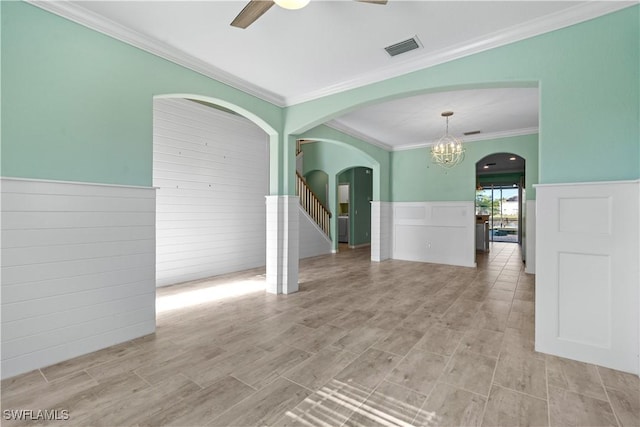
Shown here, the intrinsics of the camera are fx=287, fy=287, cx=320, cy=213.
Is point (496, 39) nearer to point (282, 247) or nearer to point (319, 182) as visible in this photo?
point (282, 247)

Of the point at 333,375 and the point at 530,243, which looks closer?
the point at 333,375

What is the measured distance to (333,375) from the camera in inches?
83.9

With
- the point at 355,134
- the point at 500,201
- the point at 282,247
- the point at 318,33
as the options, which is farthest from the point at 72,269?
the point at 500,201

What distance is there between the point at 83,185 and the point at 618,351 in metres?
4.51

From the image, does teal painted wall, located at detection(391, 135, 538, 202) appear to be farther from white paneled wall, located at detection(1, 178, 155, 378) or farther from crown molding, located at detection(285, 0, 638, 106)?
white paneled wall, located at detection(1, 178, 155, 378)

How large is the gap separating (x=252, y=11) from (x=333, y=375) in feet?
9.00

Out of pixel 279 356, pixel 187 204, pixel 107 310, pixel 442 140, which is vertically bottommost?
pixel 279 356

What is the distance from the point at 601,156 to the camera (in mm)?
2301

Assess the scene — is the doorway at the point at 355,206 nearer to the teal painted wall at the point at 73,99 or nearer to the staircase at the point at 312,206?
the staircase at the point at 312,206

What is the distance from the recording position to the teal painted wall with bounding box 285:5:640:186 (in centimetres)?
222

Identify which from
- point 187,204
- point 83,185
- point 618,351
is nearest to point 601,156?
point 618,351

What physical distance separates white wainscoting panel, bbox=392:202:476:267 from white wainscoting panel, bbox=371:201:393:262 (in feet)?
0.77

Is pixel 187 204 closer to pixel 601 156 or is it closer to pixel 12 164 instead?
pixel 12 164

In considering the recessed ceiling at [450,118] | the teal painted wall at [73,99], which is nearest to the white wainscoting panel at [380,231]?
the recessed ceiling at [450,118]
